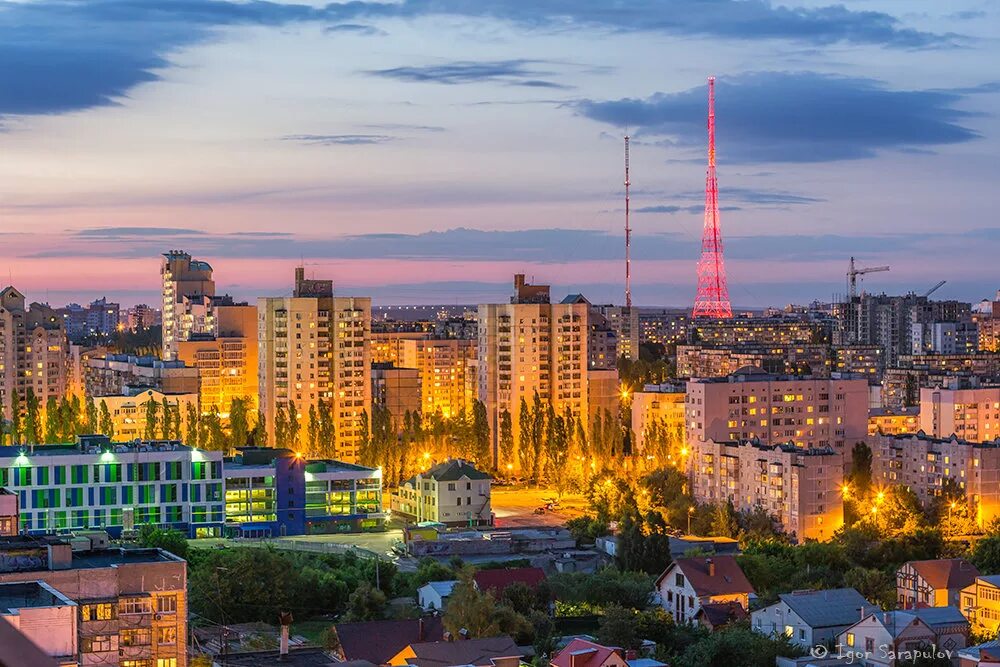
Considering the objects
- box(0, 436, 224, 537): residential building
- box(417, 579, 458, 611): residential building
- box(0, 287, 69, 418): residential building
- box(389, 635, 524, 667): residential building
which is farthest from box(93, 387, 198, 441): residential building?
box(389, 635, 524, 667): residential building

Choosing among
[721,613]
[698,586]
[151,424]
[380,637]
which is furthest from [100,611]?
[151,424]

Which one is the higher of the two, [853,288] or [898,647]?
[853,288]

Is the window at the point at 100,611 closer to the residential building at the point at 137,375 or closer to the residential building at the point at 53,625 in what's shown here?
the residential building at the point at 53,625

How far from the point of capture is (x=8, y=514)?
42.1ft

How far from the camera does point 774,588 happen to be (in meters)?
16.0

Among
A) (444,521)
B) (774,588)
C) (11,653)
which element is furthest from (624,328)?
(11,653)

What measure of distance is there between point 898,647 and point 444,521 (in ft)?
35.2

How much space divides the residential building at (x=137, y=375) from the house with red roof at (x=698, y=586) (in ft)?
55.4

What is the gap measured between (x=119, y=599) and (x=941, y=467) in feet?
55.9

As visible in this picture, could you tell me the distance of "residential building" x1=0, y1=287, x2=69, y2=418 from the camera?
32938 mm

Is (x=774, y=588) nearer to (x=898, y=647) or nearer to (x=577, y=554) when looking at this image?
(x=577, y=554)

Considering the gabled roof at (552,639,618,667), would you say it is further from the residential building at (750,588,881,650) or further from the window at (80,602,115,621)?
the window at (80,602,115,621)

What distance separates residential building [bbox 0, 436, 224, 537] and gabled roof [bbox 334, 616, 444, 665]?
803 cm

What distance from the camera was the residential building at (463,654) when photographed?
1009 cm
